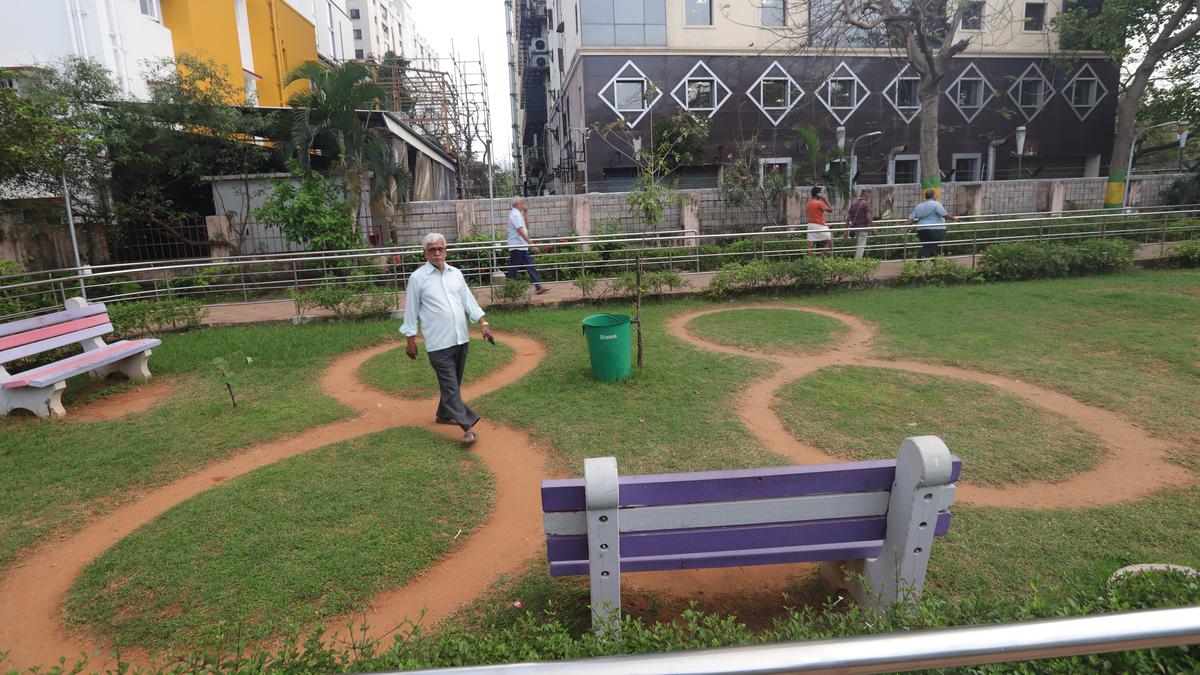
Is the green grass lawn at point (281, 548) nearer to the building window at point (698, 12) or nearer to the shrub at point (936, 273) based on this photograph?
the shrub at point (936, 273)

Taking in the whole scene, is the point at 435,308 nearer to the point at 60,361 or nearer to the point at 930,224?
the point at 60,361

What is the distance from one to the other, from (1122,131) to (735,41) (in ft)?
44.8

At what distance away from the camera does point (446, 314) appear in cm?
531

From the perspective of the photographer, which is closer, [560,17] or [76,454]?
[76,454]

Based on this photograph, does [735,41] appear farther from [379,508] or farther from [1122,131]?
[379,508]

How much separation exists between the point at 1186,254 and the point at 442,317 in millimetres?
14506

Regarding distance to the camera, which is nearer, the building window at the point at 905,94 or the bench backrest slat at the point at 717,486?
the bench backrest slat at the point at 717,486

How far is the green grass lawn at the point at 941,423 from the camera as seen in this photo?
4.63m

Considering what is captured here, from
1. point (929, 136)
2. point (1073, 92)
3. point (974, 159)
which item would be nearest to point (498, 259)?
point (929, 136)

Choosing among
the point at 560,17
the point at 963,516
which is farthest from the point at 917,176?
the point at 963,516

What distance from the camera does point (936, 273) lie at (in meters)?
11.7

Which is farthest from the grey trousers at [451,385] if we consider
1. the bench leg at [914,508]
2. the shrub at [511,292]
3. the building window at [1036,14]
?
the building window at [1036,14]

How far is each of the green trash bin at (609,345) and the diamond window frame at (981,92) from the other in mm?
25834

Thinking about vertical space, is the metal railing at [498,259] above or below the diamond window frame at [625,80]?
below
